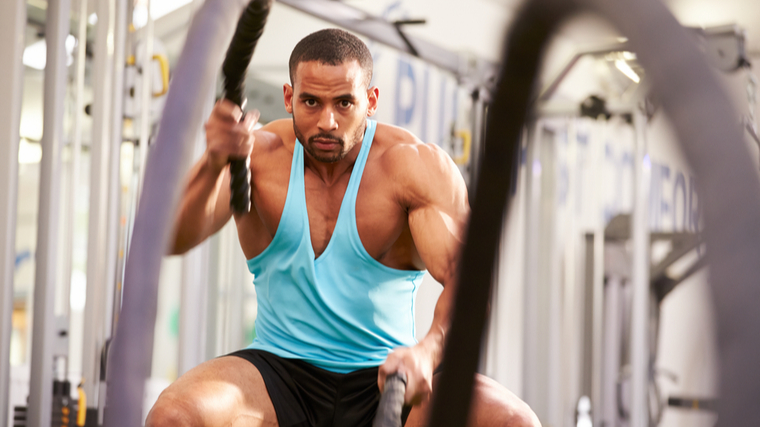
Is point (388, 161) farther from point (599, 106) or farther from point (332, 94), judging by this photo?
point (599, 106)

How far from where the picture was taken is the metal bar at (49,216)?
2543mm

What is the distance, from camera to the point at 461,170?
3.72 metres

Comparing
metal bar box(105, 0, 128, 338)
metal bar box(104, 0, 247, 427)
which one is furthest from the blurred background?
metal bar box(104, 0, 247, 427)

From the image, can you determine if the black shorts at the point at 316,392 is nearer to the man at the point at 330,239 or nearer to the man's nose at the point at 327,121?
the man at the point at 330,239

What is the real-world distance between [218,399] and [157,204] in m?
0.58

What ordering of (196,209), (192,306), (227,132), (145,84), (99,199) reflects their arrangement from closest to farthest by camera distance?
(227,132) < (196,209) < (99,199) < (145,84) < (192,306)

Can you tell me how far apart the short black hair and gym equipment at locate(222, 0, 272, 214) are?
22cm

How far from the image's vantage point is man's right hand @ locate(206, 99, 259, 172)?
1.21 metres

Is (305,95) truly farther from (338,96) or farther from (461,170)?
(461,170)

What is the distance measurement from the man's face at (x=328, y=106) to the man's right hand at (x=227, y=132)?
0.33 meters

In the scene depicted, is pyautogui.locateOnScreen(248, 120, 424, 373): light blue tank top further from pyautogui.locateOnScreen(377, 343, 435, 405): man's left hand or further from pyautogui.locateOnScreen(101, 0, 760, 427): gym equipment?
pyautogui.locateOnScreen(101, 0, 760, 427): gym equipment

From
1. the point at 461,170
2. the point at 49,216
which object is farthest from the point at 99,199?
the point at 461,170

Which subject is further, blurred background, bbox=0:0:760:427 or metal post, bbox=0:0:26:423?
blurred background, bbox=0:0:760:427

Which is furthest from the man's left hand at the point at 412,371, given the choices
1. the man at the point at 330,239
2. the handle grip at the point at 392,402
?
the man at the point at 330,239
